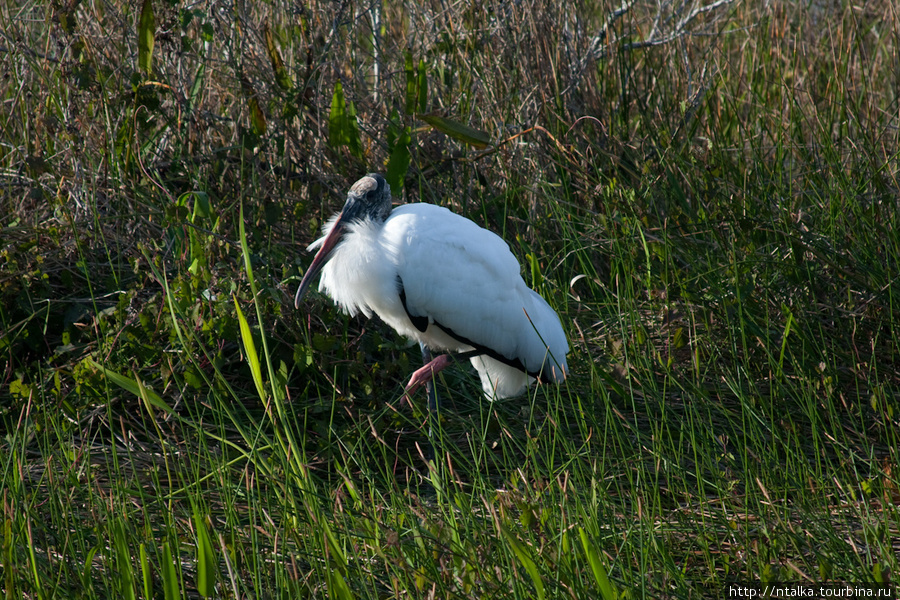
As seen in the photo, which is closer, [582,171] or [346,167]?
[582,171]

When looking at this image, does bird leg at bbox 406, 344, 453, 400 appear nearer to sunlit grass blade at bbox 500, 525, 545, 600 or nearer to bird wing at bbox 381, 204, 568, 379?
bird wing at bbox 381, 204, 568, 379

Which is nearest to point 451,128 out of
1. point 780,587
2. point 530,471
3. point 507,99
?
point 507,99

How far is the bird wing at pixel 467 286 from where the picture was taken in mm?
3012

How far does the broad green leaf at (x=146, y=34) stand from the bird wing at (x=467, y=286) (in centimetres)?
107

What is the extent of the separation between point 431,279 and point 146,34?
136 cm

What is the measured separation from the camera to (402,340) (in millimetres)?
3523

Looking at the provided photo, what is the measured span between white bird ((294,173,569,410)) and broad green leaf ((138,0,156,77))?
2.95ft

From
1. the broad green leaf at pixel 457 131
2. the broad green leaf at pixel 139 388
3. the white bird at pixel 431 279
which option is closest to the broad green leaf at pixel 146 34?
the white bird at pixel 431 279

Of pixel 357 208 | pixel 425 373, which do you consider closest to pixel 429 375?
pixel 425 373

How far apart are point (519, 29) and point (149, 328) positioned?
7.07ft

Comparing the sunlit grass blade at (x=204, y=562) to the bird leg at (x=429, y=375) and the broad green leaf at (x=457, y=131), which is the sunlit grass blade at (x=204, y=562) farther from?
the broad green leaf at (x=457, y=131)

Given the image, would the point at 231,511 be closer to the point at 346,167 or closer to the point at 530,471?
the point at 530,471

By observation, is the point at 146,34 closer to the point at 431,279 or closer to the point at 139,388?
the point at 431,279

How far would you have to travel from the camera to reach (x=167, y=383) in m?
2.94
